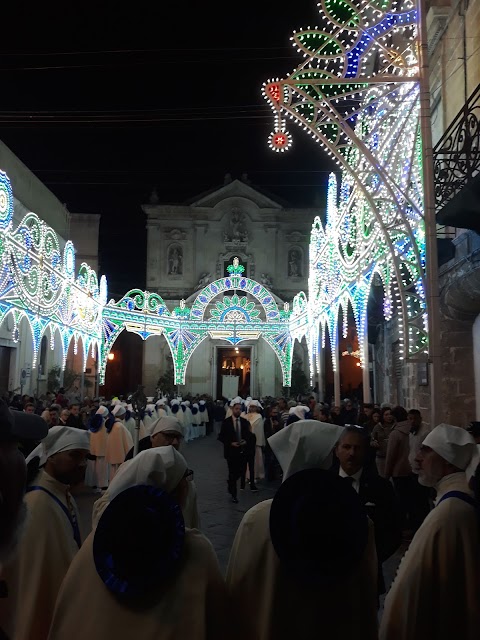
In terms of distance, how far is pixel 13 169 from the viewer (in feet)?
75.3

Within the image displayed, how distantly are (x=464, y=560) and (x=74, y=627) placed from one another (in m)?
1.78

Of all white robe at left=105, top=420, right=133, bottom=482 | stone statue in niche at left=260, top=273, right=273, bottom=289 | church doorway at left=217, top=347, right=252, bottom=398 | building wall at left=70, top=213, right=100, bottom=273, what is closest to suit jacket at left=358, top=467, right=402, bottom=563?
white robe at left=105, top=420, right=133, bottom=482

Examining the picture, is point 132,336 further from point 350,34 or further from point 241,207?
point 350,34

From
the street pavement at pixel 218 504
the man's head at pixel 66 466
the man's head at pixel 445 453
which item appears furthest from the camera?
the street pavement at pixel 218 504

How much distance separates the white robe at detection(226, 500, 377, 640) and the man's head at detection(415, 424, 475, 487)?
90 centimetres

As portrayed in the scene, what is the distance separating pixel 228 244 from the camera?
34875mm

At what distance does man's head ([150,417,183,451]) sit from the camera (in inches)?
199

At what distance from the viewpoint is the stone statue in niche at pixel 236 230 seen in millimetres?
34969

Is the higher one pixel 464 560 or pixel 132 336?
pixel 132 336

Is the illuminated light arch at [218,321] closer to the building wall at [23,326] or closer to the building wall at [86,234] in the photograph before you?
the building wall at [23,326]

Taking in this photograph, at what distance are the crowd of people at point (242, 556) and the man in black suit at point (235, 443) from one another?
6.53 metres

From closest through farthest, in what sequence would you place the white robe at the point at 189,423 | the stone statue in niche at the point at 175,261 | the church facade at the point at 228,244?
the white robe at the point at 189,423 < the church facade at the point at 228,244 < the stone statue in niche at the point at 175,261

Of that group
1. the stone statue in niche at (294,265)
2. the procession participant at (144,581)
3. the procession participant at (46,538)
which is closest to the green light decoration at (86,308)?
the stone statue in niche at (294,265)

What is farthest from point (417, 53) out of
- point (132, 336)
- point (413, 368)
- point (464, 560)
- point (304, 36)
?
point (132, 336)
